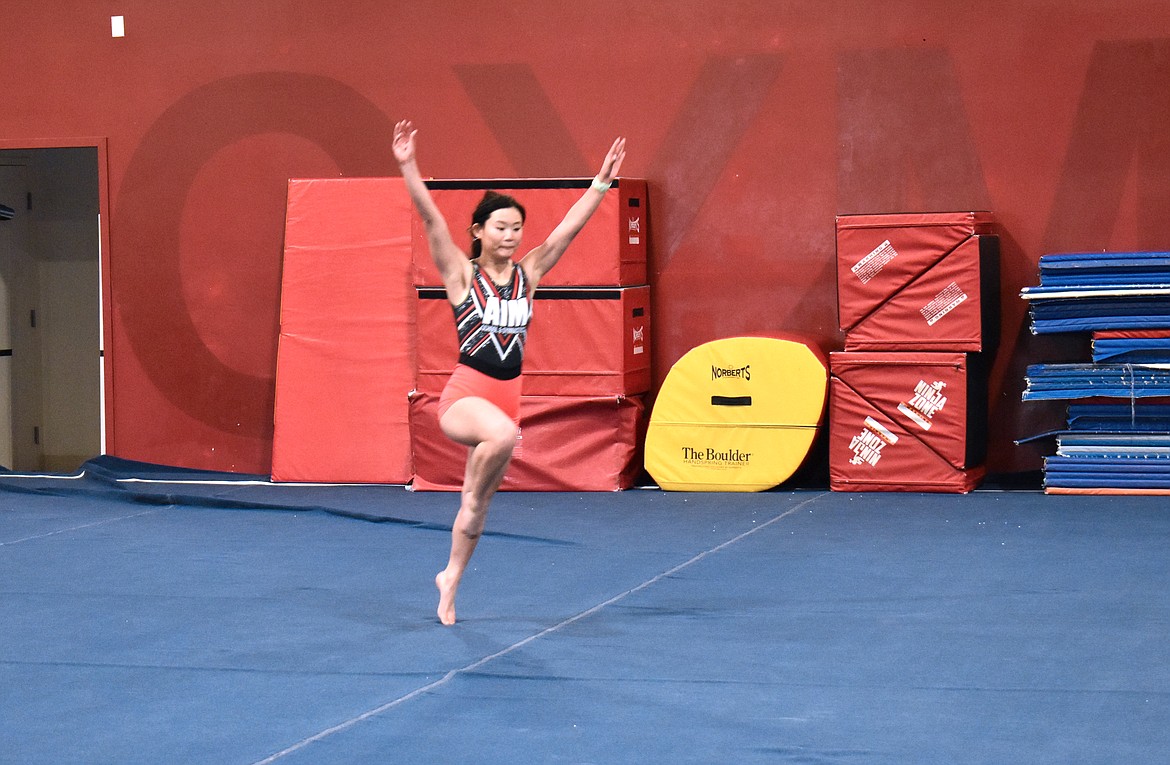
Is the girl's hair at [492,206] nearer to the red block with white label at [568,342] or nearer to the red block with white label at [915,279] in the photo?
the red block with white label at [568,342]

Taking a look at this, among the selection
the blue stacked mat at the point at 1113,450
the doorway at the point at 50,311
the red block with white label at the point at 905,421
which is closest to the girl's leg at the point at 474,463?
the red block with white label at the point at 905,421

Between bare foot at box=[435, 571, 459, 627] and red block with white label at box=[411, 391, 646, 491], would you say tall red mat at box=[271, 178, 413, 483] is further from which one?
bare foot at box=[435, 571, 459, 627]

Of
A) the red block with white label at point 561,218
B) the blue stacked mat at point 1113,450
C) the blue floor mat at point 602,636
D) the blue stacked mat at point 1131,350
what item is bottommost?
the blue floor mat at point 602,636

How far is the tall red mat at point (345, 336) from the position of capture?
361 inches

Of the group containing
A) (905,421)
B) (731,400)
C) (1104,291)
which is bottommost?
(905,421)

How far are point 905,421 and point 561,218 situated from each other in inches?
89.0

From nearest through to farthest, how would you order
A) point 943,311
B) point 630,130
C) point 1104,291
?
point 1104,291
point 943,311
point 630,130

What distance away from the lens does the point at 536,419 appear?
28.9ft

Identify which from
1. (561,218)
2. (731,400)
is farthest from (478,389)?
(561,218)

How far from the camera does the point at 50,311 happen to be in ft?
37.9

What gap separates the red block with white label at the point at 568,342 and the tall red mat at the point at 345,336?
30 cm

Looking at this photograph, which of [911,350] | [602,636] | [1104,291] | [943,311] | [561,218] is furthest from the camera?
[561,218]

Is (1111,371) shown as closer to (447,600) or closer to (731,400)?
(731,400)

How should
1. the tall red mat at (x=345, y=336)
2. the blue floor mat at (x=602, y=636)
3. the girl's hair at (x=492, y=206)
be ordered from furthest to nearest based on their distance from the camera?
the tall red mat at (x=345, y=336), the girl's hair at (x=492, y=206), the blue floor mat at (x=602, y=636)
